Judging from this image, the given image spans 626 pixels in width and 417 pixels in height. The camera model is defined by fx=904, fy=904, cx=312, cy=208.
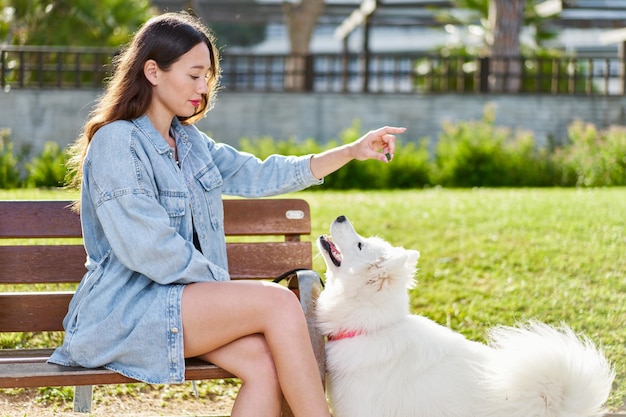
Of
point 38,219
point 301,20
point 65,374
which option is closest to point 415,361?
point 65,374

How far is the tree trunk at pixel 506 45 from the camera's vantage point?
1642cm

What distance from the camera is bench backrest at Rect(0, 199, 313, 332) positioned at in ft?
12.4

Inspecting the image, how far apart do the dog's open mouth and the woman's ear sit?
35.4 inches

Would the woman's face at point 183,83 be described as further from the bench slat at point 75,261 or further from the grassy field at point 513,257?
the grassy field at point 513,257

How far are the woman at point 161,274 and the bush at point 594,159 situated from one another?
10.1 metres

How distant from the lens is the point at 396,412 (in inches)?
134

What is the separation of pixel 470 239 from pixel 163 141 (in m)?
4.13

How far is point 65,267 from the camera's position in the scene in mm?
3916

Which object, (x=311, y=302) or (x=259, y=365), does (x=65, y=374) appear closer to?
(x=259, y=365)

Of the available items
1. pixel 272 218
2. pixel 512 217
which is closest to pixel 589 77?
pixel 512 217

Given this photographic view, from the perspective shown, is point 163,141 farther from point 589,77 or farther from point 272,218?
point 589,77

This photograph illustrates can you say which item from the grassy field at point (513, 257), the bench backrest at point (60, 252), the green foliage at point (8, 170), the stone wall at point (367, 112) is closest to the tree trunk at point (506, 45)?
the stone wall at point (367, 112)

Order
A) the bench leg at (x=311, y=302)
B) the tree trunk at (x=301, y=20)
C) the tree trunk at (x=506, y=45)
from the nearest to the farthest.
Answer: the bench leg at (x=311, y=302), the tree trunk at (x=506, y=45), the tree trunk at (x=301, y=20)

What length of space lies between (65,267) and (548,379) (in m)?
2.06
